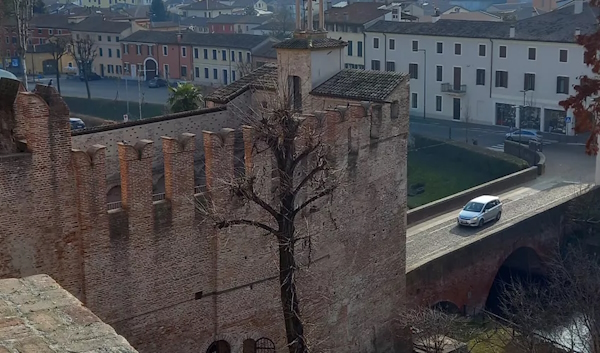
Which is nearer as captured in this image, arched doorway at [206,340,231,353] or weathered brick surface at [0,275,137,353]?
weathered brick surface at [0,275,137,353]

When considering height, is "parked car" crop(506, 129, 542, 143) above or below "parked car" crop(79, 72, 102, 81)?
below

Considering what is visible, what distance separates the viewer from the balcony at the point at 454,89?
61.9m

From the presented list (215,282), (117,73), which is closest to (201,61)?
(117,73)

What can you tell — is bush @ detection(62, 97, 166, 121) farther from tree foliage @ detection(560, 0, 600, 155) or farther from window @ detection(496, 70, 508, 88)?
tree foliage @ detection(560, 0, 600, 155)

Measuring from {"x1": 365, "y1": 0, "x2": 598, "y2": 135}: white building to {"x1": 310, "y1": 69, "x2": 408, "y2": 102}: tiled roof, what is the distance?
108 ft

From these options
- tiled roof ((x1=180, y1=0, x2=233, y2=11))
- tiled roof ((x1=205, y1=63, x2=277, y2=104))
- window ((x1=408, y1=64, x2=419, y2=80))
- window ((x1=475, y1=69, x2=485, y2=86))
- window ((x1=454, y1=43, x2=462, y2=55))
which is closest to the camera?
tiled roof ((x1=205, y1=63, x2=277, y2=104))

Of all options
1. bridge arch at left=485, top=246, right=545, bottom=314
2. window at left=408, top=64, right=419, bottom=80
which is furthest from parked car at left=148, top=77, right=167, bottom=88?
bridge arch at left=485, top=246, right=545, bottom=314

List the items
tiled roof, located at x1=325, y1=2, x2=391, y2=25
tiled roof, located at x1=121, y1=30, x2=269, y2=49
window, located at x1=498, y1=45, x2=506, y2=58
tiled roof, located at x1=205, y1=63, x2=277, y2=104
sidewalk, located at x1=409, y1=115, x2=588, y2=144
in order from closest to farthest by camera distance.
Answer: tiled roof, located at x1=205, y1=63, x2=277, y2=104, sidewalk, located at x1=409, y1=115, x2=588, y2=144, window, located at x1=498, y1=45, x2=506, y2=58, tiled roof, located at x1=325, y1=2, x2=391, y2=25, tiled roof, located at x1=121, y1=30, x2=269, y2=49

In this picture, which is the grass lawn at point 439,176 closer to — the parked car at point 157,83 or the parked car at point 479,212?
the parked car at point 479,212

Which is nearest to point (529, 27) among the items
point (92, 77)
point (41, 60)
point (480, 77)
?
point (480, 77)

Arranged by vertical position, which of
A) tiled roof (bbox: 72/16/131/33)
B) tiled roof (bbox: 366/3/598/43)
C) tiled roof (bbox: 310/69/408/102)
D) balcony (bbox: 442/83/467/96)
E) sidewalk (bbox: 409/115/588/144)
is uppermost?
tiled roof (bbox: 310/69/408/102)

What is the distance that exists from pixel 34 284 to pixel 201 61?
69212mm

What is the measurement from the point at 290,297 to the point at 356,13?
56.7 meters

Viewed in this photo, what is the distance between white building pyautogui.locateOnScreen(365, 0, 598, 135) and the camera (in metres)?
56.6
